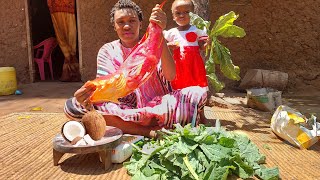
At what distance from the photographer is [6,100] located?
518 centimetres

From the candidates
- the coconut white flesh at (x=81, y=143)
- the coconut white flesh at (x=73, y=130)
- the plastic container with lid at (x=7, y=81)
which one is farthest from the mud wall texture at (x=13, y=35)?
the coconut white flesh at (x=81, y=143)

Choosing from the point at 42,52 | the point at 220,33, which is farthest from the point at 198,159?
the point at 42,52

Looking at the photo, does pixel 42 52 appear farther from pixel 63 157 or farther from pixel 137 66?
pixel 137 66

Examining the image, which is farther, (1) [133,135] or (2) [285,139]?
(2) [285,139]

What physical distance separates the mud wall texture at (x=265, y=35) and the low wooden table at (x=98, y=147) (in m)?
4.33

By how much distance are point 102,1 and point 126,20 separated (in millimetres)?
4022

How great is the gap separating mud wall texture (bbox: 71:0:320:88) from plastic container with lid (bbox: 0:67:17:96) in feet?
4.56

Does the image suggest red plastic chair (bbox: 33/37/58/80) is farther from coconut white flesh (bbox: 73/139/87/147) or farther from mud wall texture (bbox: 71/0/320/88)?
coconut white flesh (bbox: 73/139/87/147)

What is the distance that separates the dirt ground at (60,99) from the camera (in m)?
4.53

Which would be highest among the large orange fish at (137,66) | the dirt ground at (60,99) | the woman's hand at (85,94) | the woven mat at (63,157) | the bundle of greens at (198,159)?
the large orange fish at (137,66)

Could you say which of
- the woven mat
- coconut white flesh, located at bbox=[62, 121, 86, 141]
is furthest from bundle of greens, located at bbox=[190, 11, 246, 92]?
coconut white flesh, located at bbox=[62, 121, 86, 141]

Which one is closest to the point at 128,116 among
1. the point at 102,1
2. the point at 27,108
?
the point at 27,108

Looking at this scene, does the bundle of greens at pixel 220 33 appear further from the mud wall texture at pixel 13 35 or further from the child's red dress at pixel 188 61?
the mud wall texture at pixel 13 35

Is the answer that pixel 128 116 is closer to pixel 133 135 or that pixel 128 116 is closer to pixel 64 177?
pixel 133 135
